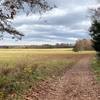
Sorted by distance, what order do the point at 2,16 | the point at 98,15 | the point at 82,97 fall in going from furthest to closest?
the point at 98,15 → the point at 2,16 → the point at 82,97

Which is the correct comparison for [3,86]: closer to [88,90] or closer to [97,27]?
[88,90]

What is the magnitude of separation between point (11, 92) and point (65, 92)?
2.44 m

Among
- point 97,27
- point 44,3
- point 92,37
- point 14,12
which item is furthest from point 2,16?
point 92,37

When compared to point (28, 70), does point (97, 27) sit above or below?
above

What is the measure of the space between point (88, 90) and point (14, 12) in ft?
16.1

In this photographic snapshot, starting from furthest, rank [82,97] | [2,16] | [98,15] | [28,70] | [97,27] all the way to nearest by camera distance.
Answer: [98,15], [97,27], [28,70], [2,16], [82,97]

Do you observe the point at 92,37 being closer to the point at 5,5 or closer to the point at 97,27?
the point at 97,27

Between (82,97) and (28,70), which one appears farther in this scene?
(28,70)

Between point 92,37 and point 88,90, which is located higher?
point 92,37

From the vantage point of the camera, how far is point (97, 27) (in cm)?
4512

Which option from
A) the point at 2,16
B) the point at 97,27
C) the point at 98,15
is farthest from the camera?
the point at 98,15

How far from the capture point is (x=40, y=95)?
14.3 meters

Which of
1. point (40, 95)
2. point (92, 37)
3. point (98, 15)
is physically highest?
point (98, 15)

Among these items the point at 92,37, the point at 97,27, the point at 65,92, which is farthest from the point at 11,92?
the point at 92,37
